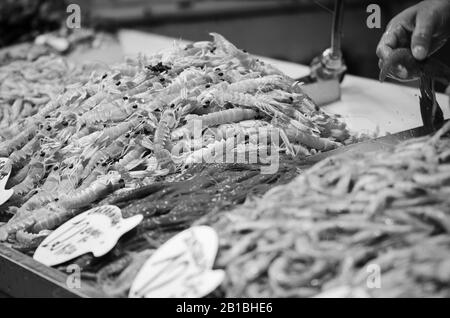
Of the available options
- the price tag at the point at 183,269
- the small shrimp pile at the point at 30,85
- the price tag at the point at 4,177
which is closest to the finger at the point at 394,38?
the price tag at the point at 183,269

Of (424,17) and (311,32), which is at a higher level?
(424,17)

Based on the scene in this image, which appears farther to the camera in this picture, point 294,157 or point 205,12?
point 205,12

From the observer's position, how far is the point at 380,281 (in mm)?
1294

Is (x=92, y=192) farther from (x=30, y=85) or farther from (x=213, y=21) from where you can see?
(x=213, y=21)

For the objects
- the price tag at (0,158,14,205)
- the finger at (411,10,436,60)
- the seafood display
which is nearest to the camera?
the seafood display

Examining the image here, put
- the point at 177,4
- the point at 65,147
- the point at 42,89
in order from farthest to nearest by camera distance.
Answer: the point at 177,4 < the point at 42,89 < the point at 65,147

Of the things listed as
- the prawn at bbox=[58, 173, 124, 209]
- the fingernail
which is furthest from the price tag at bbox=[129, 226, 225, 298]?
the fingernail

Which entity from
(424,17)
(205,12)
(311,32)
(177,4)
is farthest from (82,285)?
(177,4)

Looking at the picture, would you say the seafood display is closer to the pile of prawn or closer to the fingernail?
the pile of prawn

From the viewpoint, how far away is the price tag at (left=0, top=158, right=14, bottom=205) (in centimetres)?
218

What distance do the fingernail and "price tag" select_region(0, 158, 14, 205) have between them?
4.63 ft

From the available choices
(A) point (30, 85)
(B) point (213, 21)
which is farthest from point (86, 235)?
(B) point (213, 21)
